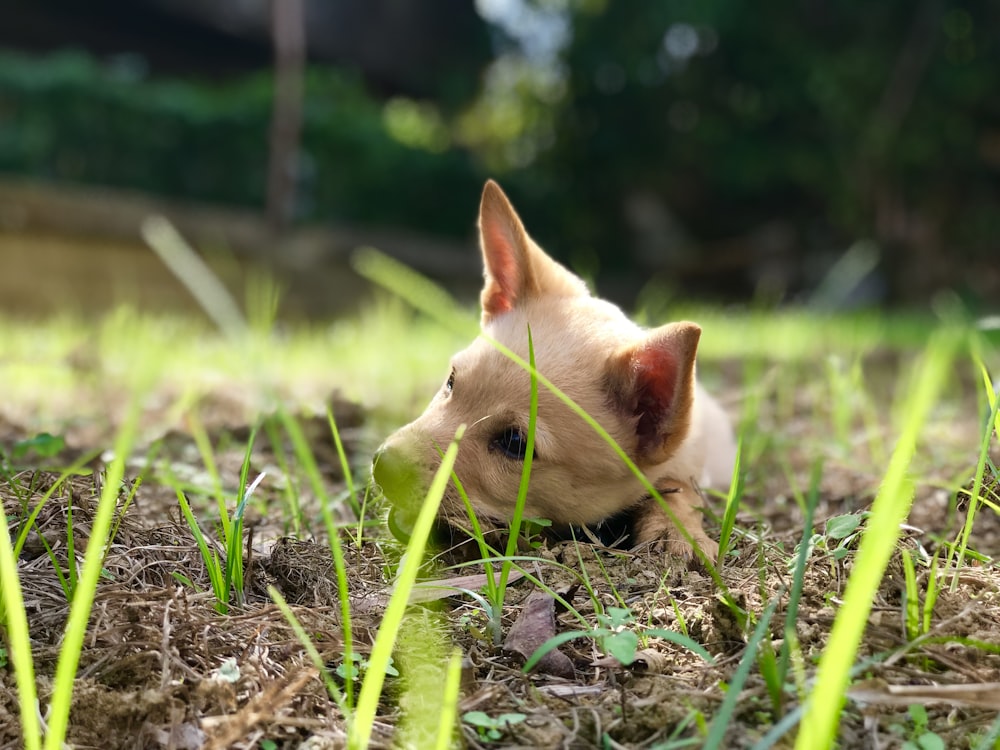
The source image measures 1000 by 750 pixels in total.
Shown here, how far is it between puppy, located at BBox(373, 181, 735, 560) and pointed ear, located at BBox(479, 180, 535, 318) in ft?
0.04

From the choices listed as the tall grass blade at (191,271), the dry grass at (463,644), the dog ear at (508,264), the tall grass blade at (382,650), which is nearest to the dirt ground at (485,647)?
the dry grass at (463,644)

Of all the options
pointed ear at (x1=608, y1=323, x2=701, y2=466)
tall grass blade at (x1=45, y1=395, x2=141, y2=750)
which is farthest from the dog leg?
tall grass blade at (x1=45, y1=395, x2=141, y2=750)

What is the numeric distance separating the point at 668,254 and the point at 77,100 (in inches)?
368

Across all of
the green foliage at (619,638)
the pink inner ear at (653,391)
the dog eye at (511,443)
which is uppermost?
the pink inner ear at (653,391)

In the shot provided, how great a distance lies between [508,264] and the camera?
2598 mm

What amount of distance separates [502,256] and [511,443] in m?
0.65

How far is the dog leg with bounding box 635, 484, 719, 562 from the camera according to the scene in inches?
79.6

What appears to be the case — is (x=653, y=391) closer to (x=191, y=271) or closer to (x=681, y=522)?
(x=681, y=522)

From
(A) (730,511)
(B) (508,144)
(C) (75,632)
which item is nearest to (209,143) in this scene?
(B) (508,144)

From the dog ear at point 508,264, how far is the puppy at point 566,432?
0.04 feet

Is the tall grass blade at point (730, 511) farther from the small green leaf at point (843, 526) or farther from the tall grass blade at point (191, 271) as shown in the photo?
the tall grass blade at point (191, 271)

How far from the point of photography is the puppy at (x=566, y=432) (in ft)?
6.81

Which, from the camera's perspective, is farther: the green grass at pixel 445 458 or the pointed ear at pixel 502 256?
the pointed ear at pixel 502 256

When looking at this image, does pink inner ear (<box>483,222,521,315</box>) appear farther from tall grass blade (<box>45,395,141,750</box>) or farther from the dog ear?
tall grass blade (<box>45,395,141,750</box>)
